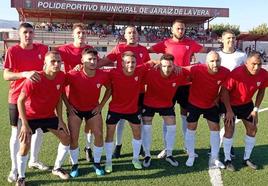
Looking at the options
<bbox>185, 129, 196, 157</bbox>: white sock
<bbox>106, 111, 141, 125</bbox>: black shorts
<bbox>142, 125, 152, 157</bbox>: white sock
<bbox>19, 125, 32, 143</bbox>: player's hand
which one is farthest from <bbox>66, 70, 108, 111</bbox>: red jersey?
<bbox>185, 129, 196, 157</bbox>: white sock

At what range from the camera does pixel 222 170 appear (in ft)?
17.4

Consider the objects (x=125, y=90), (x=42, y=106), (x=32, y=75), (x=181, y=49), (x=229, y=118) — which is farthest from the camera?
(x=181, y=49)

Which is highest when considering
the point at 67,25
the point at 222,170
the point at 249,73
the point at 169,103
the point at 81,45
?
the point at 67,25

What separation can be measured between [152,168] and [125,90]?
1.18 meters

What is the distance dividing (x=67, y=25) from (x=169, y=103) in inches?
1395

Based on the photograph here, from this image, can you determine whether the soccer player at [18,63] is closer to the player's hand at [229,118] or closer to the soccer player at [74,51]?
the soccer player at [74,51]

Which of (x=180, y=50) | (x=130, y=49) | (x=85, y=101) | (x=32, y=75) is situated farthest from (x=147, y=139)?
(x=32, y=75)

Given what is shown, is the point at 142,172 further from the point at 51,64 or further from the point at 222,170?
the point at 51,64

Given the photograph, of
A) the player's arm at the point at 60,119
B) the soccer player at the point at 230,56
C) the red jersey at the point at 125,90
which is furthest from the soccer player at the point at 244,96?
the player's arm at the point at 60,119

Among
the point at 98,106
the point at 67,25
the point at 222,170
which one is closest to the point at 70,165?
the point at 98,106

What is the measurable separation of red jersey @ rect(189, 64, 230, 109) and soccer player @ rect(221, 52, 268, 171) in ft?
0.35

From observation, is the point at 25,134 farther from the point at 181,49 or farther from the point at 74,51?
the point at 181,49

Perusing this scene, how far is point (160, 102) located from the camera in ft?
18.2

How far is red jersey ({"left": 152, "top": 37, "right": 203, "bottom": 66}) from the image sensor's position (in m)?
5.85
